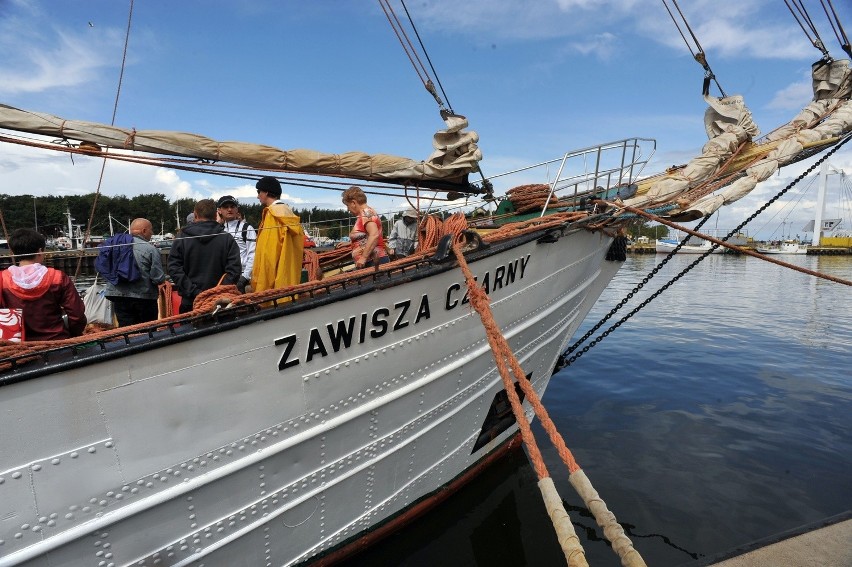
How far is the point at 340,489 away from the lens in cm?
379

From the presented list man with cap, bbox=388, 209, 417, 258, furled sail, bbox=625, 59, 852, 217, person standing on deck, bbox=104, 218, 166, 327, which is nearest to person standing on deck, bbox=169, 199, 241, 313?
person standing on deck, bbox=104, 218, 166, 327

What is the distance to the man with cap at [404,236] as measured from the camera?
5.00m

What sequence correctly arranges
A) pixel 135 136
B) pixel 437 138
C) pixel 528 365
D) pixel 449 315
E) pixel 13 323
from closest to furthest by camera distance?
pixel 13 323 → pixel 135 136 → pixel 449 315 → pixel 437 138 → pixel 528 365

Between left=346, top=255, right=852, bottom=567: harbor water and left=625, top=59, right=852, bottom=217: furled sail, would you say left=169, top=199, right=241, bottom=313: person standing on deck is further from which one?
left=625, top=59, right=852, bottom=217: furled sail

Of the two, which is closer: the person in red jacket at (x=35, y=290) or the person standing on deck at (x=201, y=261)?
the person in red jacket at (x=35, y=290)

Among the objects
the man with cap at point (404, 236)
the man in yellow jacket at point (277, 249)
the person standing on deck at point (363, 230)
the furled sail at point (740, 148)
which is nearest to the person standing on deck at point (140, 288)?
the man in yellow jacket at point (277, 249)

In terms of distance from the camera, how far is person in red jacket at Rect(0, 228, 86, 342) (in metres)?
2.95

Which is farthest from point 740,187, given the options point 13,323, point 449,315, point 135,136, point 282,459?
point 13,323

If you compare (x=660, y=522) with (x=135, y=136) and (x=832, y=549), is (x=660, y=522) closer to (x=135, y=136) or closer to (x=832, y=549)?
(x=832, y=549)

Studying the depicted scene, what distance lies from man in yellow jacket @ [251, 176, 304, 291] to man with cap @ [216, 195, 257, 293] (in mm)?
612

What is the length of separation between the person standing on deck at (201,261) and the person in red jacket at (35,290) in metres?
0.70

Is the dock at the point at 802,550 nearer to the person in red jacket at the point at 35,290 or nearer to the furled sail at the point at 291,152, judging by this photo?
the furled sail at the point at 291,152

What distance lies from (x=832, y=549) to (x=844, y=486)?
9.10 feet

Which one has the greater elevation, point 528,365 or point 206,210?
point 206,210
